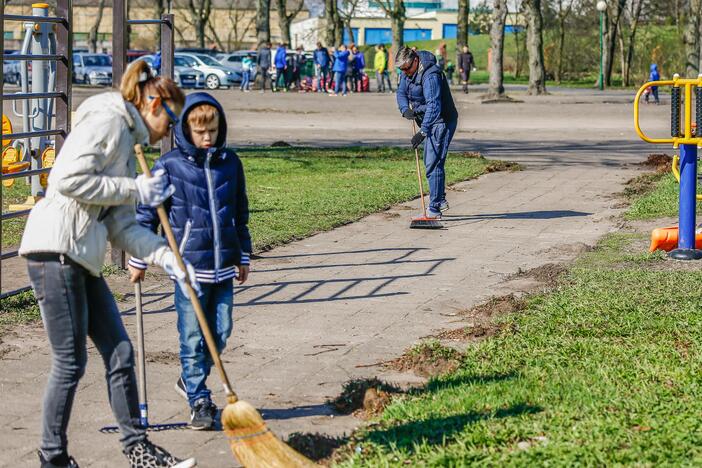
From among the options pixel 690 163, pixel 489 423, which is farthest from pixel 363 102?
pixel 489 423

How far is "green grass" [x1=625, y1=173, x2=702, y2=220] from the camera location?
485 inches

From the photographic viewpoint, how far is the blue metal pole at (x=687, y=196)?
31.9ft

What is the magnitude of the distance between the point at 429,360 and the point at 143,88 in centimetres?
255

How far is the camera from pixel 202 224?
5246 millimetres

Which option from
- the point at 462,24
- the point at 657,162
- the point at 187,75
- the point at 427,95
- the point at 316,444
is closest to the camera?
the point at 316,444

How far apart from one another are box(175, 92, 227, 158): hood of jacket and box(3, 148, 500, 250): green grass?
204 inches

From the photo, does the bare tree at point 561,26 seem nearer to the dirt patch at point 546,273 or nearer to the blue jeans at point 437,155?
the blue jeans at point 437,155

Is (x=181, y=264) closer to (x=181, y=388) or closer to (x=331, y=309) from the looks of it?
(x=181, y=388)

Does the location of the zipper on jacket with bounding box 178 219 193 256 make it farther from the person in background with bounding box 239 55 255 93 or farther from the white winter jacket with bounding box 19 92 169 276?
the person in background with bounding box 239 55 255 93

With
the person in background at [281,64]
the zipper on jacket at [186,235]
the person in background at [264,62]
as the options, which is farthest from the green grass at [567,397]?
the person in background at [264,62]

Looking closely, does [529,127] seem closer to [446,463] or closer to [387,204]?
[387,204]

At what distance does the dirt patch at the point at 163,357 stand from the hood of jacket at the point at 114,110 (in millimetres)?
2286

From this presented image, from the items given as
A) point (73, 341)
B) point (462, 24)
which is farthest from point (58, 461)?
point (462, 24)

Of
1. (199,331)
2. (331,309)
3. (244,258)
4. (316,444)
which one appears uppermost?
(244,258)
